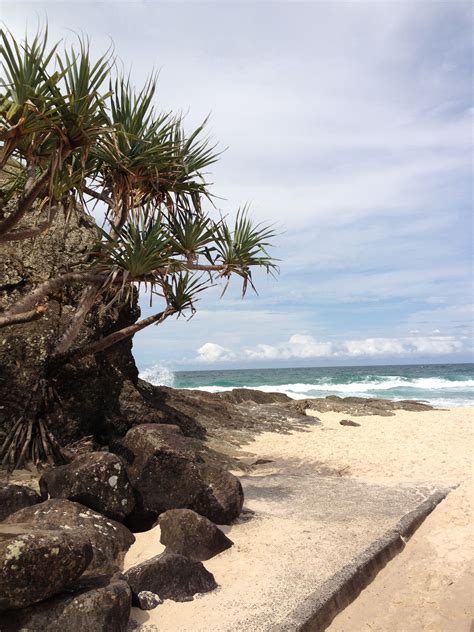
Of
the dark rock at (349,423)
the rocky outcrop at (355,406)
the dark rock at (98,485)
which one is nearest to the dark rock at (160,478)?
the dark rock at (98,485)

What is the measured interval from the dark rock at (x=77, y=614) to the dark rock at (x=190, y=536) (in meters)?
1.14

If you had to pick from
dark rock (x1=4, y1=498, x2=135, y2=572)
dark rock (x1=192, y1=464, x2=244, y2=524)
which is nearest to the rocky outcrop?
dark rock (x1=192, y1=464, x2=244, y2=524)

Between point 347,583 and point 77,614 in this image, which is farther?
point 347,583

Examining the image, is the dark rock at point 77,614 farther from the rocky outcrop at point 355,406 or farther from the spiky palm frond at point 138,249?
the rocky outcrop at point 355,406

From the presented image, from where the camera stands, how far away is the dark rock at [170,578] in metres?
3.91

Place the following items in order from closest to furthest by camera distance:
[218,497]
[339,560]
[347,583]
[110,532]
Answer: [347,583], [339,560], [110,532], [218,497]

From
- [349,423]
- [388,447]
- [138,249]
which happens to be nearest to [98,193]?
[138,249]

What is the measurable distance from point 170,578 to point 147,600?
0.76 ft

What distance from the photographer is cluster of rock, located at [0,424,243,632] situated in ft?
10.7

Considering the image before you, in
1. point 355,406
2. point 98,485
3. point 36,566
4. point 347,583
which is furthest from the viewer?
point 355,406

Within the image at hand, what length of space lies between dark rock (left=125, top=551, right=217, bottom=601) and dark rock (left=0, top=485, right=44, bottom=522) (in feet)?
4.90

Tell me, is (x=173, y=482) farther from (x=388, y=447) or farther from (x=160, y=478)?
(x=388, y=447)

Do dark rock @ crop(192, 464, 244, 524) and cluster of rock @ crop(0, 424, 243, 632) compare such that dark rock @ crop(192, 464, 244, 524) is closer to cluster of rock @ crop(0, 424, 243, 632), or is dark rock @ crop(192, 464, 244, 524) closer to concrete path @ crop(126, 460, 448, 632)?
cluster of rock @ crop(0, 424, 243, 632)

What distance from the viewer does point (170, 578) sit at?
3.96 meters
